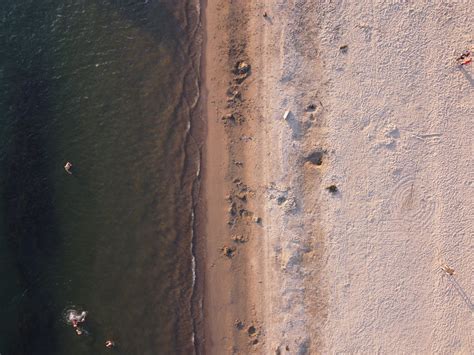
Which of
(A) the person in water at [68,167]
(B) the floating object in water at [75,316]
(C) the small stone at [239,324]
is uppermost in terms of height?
(A) the person in water at [68,167]

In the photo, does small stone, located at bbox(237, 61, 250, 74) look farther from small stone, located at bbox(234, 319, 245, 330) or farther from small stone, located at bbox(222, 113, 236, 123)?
small stone, located at bbox(234, 319, 245, 330)

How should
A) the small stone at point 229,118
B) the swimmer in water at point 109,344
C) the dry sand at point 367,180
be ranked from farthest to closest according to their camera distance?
the small stone at point 229,118
the swimmer in water at point 109,344
the dry sand at point 367,180

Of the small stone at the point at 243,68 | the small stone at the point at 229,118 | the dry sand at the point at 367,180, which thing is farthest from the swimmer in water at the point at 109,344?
the small stone at the point at 243,68

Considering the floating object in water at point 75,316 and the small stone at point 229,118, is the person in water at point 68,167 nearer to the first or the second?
the floating object in water at point 75,316

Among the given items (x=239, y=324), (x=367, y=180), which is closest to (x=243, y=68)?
(x=367, y=180)

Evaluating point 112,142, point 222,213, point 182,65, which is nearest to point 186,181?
point 222,213

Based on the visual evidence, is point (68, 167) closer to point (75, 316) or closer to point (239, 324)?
point (75, 316)
